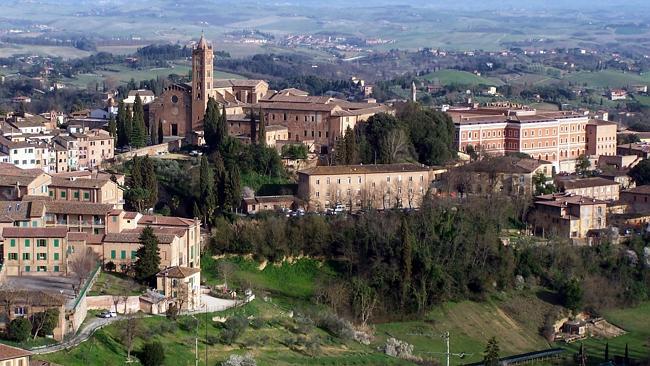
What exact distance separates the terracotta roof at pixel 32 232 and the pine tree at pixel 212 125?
36.7 ft

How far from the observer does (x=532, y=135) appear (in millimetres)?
46875

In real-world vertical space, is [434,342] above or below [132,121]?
below

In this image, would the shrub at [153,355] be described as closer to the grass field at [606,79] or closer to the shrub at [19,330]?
the shrub at [19,330]

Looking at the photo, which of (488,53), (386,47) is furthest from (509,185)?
(386,47)

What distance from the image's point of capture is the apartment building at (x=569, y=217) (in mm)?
37062

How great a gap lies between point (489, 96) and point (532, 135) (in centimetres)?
2930

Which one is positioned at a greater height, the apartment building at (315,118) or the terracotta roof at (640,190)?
the apartment building at (315,118)

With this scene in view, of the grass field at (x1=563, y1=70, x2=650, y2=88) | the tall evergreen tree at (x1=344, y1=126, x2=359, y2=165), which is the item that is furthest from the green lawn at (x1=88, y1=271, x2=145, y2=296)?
the grass field at (x1=563, y1=70, x2=650, y2=88)

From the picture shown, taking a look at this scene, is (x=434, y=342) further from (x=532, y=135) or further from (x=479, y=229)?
(x=532, y=135)

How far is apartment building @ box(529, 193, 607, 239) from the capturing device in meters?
37.1

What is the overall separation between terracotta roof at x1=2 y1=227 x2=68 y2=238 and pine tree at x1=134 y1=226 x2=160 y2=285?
161 cm

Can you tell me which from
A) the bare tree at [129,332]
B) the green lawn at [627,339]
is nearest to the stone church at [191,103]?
the green lawn at [627,339]

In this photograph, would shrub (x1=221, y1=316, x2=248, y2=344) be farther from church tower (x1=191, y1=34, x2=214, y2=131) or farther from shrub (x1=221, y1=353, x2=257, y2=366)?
church tower (x1=191, y1=34, x2=214, y2=131)

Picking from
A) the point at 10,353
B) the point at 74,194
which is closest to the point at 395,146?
the point at 74,194
